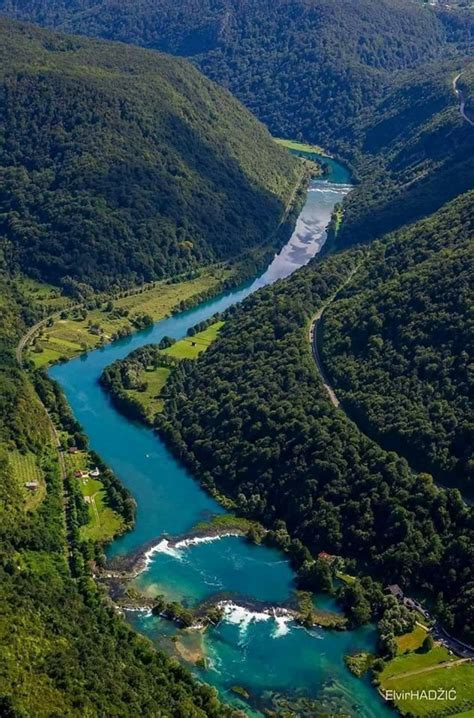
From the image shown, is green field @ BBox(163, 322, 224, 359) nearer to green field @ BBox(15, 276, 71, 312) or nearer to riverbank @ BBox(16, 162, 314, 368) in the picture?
riverbank @ BBox(16, 162, 314, 368)

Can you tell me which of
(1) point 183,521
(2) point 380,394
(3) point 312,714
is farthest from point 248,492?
(3) point 312,714

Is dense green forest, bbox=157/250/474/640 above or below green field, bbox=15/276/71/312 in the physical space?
above

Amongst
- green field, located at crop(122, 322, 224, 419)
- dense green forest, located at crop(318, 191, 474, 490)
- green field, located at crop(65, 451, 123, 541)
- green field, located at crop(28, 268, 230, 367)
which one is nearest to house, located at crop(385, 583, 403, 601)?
dense green forest, located at crop(318, 191, 474, 490)

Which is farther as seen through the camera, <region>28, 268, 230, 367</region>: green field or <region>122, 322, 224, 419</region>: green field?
<region>28, 268, 230, 367</region>: green field

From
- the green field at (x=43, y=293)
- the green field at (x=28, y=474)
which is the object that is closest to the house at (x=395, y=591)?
the green field at (x=28, y=474)

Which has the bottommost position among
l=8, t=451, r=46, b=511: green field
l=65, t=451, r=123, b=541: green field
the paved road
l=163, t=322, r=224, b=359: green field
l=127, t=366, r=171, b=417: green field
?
l=8, t=451, r=46, b=511: green field

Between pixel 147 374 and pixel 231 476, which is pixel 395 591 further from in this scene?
pixel 147 374

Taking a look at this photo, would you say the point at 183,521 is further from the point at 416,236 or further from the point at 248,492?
the point at 416,236

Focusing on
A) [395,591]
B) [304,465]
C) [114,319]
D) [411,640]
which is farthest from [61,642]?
[114,319]
